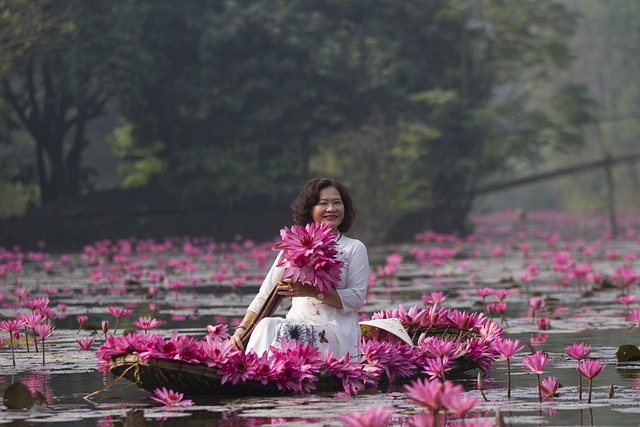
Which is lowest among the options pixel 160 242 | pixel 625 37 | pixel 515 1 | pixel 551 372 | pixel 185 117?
pixel 551 372

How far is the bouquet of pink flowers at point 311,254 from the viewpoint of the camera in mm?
7258

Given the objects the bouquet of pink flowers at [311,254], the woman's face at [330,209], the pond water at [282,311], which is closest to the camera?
the pond water at [282,311]

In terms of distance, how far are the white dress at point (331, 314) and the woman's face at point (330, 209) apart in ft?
0.45

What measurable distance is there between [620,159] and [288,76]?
32.4 feet

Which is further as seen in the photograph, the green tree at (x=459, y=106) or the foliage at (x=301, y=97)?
the green tree at (x=459, y=106)

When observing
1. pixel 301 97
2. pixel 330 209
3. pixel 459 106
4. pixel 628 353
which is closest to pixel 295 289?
pixel 330 209

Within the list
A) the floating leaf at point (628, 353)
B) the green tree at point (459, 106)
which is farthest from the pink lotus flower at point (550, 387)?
the green tree at point (459, 106)

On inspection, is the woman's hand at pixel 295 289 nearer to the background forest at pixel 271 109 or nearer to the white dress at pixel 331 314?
the white dress at pixel 331 314

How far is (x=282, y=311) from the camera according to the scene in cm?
1377

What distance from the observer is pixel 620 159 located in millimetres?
38125

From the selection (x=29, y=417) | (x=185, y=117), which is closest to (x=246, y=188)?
(x=185, y=117)

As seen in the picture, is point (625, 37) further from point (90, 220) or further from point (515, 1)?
point (90, 220)

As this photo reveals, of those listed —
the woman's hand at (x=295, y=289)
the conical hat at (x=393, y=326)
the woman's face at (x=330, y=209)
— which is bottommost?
the conical hat at (x=393, y=326)

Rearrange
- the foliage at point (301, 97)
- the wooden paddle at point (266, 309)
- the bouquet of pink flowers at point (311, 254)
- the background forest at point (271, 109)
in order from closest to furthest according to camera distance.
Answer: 1. the bouquet of pink flowers at point (311, 254)
2. the wooden paddle at point (266, 309)
3. the background forest at point (271, 109)
4. the foliage at point (301, 97)
